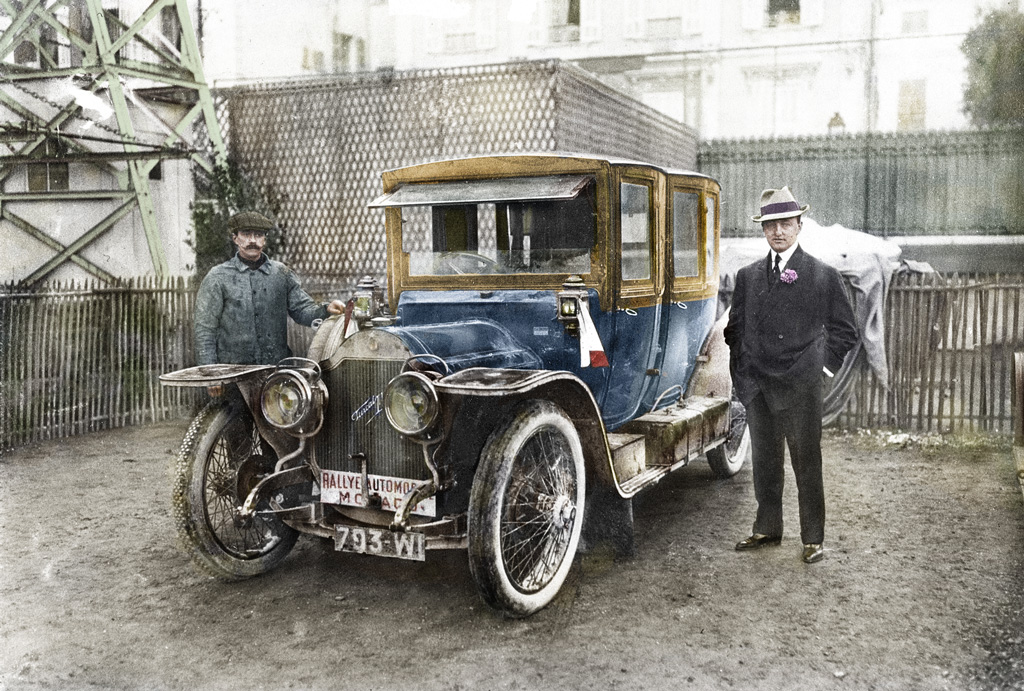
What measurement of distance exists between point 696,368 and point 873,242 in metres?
3.74

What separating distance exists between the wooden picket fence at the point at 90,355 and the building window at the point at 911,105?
9629 mm

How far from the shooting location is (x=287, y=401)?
3578mm

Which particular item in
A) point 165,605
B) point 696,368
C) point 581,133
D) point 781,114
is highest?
point 781,114

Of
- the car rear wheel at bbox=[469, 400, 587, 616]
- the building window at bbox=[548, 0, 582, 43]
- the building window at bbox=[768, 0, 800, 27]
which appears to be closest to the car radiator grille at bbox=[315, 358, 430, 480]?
the car rear wheel at bbox=[469, 400, 587, 616]

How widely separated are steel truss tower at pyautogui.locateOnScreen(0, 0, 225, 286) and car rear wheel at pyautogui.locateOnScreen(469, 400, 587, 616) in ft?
11.0

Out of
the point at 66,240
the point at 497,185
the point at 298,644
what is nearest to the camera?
the point at 298,644

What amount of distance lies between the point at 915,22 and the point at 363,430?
7.88 meters

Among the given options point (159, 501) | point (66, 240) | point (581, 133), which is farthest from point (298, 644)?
Answer: point (581, 133)

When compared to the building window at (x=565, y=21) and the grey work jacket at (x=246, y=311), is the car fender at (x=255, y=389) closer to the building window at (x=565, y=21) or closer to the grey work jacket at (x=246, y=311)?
the grey work jacket at (x=246, y=311)

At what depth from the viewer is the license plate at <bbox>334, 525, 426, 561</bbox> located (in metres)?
3.20

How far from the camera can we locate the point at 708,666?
2.91 meters

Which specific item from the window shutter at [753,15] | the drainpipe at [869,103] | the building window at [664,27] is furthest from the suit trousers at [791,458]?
the drainpipe at [869,103]

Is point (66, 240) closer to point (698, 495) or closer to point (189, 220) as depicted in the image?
point (189, 220)

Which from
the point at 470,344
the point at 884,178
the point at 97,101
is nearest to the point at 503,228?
the point at 470,344
